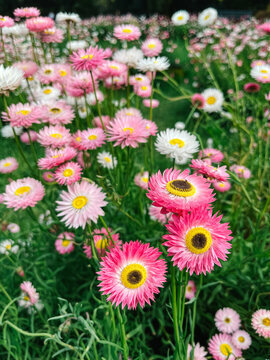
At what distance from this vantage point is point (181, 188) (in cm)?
69

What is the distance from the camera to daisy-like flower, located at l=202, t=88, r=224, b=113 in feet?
5.95

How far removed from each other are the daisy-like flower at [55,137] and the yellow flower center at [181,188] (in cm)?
50

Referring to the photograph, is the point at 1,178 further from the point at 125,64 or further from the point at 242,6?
the point at 242,6

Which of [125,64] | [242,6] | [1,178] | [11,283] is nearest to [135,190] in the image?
[125,64]

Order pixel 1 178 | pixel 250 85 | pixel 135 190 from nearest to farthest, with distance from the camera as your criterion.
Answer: pixel 135 190 → pixel 250 85 → pixel 1 178

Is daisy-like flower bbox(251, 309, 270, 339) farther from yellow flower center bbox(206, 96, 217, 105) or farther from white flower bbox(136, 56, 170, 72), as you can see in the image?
yellow flower center bbox(206, 96, 217, 105)

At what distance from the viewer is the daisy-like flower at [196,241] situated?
633mm

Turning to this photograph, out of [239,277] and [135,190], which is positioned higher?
[135,190]

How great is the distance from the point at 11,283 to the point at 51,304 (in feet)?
0.80

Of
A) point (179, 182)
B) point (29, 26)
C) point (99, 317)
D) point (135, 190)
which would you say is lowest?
point (99, 317)

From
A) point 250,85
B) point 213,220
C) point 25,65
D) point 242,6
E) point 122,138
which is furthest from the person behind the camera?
point 242,6

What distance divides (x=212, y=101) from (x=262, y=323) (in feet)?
4.18

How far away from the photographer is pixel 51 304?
51.2 inches

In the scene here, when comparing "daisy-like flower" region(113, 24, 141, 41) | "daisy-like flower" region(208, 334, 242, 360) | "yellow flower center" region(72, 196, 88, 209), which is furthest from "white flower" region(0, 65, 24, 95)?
"daisy-like flower" region(208, 334, 242, 360)
